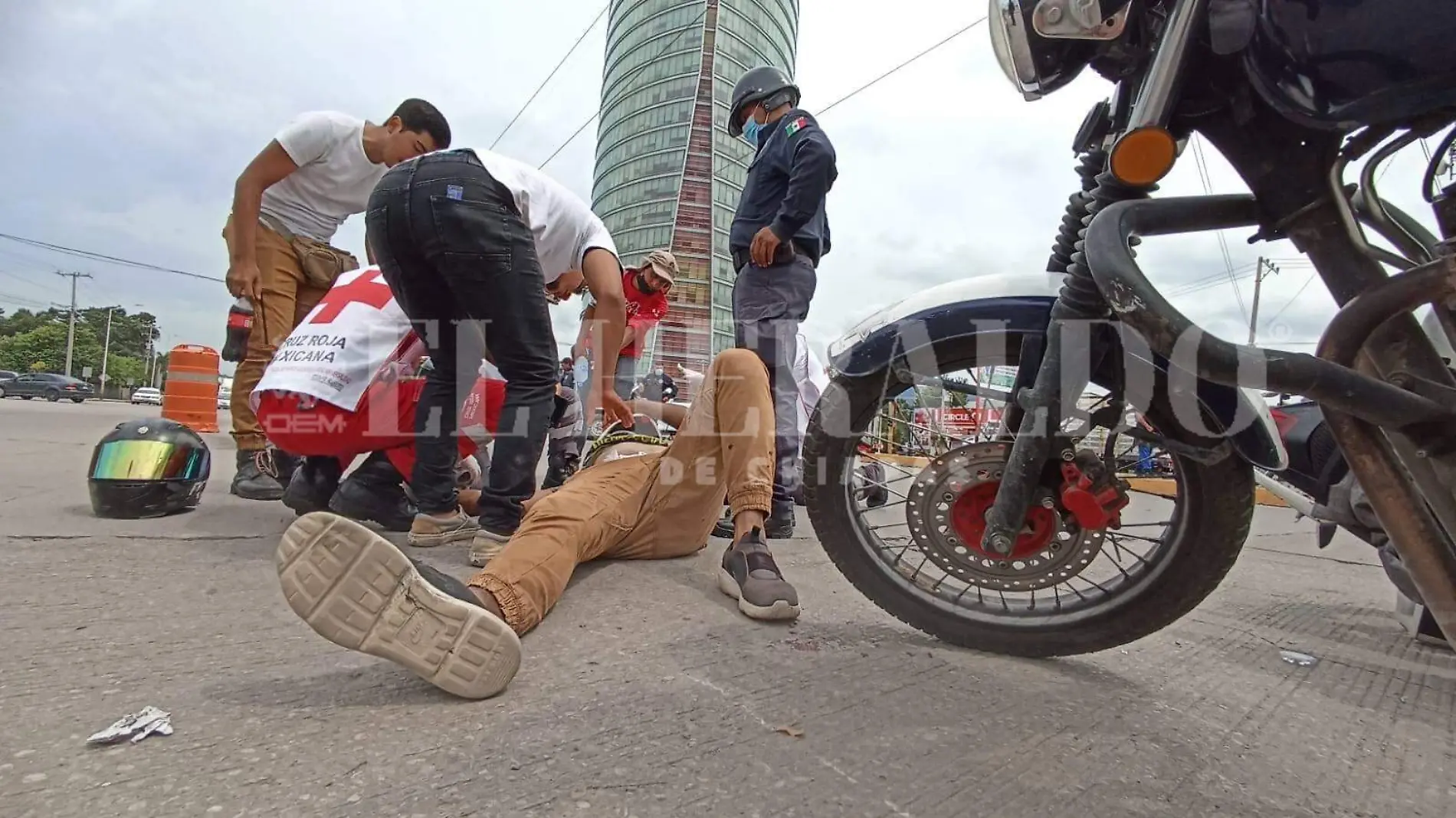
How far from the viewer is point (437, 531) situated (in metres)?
2.28

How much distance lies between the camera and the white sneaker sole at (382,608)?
1.07m

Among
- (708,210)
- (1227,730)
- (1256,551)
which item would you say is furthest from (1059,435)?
(708,210)

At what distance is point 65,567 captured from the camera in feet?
5.60

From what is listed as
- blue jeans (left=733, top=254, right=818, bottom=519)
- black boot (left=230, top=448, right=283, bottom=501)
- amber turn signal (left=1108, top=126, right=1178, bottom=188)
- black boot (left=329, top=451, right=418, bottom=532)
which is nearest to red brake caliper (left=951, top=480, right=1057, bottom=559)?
amber turn signal (left=1108, top=126, right=1178, bottom=188)

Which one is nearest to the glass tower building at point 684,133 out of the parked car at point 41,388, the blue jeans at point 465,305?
the blue jeans at point 465,305

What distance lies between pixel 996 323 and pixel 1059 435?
273 millimetres

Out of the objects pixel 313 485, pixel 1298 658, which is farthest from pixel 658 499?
pixel 1298 658

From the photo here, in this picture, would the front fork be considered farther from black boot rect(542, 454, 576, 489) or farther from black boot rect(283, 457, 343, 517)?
black boot rect(542, 454, 576, 489)

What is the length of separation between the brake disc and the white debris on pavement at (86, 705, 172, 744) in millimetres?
1358

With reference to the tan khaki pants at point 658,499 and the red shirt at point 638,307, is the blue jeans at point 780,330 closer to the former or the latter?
the tan khaki pants at point 658,499

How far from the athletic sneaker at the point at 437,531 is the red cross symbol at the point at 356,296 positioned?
2.44 feet

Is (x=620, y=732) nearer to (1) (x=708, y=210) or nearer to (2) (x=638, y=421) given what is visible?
(2) (x=638, y=421)

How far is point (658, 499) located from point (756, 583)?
0.50 m

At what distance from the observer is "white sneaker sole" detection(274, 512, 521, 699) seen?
1073 millimetres
